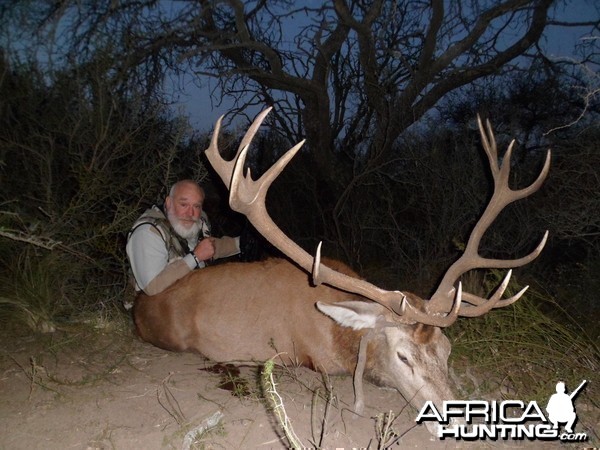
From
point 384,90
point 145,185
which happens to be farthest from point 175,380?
point 384,90

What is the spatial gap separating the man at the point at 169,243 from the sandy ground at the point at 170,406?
2.10ft

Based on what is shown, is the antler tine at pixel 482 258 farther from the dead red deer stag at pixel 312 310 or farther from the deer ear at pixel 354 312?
the deer ear at pixel 354 312

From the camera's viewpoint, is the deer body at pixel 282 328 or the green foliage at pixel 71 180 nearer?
the deer body at pixel 282 328

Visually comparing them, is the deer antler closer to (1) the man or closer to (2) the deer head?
(2) the deer head

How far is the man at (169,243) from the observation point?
12.9ft

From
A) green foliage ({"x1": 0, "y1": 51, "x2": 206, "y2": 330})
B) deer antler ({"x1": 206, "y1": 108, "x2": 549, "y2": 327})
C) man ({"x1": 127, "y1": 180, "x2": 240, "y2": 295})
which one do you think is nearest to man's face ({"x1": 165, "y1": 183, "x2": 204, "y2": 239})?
man ({"x1": 127, "y1": 180, "x2": 240, "y2": 295})

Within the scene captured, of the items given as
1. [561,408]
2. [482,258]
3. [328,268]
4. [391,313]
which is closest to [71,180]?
[328,268]

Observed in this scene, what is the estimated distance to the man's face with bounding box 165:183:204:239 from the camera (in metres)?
4.38

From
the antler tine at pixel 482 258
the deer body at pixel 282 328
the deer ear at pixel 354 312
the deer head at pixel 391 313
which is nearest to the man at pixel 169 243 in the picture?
the deer body at pixel 282 328

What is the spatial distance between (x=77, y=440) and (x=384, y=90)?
663 cm

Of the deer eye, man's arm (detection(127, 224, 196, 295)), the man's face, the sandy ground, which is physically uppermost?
the man's face

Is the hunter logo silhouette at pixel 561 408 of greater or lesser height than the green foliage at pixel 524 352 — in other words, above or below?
below

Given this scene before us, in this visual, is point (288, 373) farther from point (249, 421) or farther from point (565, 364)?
point (565, 364)

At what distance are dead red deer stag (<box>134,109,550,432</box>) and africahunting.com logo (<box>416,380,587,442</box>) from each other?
0.36 feet
